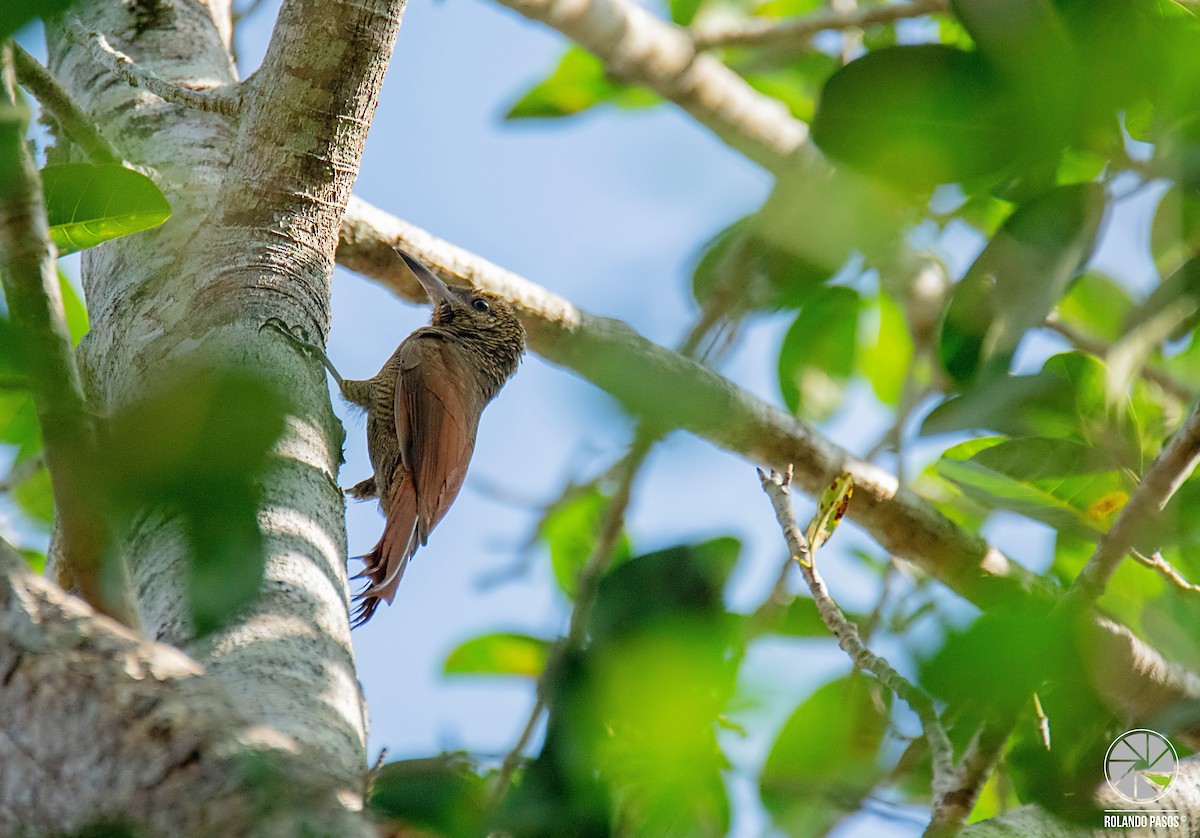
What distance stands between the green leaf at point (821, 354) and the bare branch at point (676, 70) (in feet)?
2.03

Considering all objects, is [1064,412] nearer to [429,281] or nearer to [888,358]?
[429,281]

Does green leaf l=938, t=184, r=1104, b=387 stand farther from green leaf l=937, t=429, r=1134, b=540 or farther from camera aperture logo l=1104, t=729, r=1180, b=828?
camera aperture logo l=1104, t=729, r=1180, b=828

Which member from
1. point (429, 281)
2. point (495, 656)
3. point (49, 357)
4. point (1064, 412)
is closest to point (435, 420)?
Answer: point (429, 281)

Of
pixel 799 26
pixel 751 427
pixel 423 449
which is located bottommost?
pixel 423 449

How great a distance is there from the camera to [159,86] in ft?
6.34

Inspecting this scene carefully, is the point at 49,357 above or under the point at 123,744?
above

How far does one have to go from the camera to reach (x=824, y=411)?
129 inches

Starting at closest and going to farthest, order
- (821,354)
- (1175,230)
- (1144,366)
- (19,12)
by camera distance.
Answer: (19,12) < (1175,230) < (1144,366) < (821,354)

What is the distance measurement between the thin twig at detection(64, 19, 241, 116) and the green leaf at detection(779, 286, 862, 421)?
1.43 metres

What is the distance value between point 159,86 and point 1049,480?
1.86 metres

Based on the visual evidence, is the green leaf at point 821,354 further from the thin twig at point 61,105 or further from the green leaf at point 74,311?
the green leaf at point 74,311

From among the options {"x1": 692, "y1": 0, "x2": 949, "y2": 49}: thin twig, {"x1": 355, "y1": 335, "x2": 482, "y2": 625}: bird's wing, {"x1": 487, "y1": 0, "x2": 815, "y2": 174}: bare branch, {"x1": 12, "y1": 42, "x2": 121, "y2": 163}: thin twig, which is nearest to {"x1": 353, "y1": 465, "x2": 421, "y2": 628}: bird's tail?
{"x1": 355, "y1": 335, "x2": 482, "y2": 625}: bird's wing

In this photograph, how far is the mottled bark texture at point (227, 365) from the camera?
77cm

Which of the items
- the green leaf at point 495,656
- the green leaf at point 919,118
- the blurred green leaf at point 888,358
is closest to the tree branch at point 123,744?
the green leaf at point 919,118
